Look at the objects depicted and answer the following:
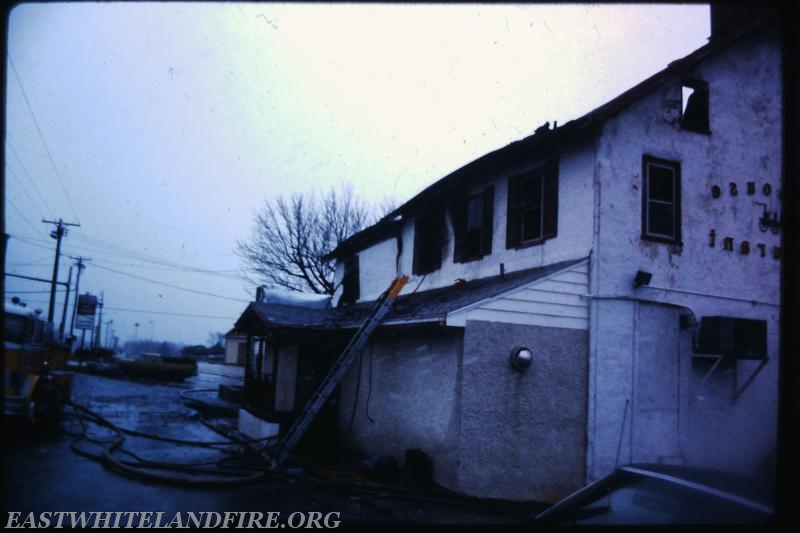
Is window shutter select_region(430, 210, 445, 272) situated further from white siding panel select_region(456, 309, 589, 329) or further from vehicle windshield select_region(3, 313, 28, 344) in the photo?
vehicle windshield select_region(3, 313, 28, 344)

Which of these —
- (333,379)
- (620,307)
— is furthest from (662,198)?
(333,379)

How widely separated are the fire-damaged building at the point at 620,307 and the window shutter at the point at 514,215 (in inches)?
1.7

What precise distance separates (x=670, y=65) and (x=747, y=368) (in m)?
5.97

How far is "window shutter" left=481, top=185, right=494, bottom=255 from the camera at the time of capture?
41.1ft

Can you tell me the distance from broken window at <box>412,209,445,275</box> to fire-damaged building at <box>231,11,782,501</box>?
9.40ft

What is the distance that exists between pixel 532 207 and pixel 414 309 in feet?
11.0

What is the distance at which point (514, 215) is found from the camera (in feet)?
38.8

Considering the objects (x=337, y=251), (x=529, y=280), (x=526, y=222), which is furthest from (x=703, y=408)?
(x=337, y=251)

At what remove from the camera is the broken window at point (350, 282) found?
69.2ft

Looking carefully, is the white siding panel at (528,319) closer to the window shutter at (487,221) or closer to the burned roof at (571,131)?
the window shutter at (487,221)

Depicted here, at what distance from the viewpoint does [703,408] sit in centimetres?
1012

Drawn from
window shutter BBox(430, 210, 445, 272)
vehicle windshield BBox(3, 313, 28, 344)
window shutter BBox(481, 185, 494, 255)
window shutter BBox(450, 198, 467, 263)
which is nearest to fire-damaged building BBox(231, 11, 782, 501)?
window shutter BBox(481, 185, 494, 255)

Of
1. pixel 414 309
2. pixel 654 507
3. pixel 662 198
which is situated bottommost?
pixel 654 507

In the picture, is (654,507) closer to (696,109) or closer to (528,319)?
(528,319)
